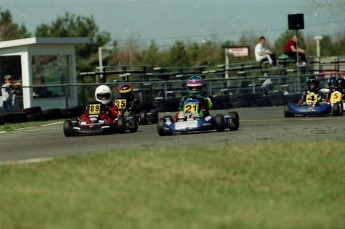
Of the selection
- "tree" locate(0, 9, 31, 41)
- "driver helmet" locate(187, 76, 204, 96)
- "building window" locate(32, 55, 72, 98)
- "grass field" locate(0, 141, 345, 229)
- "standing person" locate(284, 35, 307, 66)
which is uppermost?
"tree" locate(0, 9, 31, 41)

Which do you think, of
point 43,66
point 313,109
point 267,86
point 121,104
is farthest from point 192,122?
point 267,86

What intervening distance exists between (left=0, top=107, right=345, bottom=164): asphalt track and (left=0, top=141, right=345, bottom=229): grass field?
1812mm

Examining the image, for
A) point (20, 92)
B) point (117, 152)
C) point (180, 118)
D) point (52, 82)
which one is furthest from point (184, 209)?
point (52, 82)

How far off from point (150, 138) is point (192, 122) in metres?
1.02

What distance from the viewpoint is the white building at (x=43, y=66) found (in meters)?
34.2

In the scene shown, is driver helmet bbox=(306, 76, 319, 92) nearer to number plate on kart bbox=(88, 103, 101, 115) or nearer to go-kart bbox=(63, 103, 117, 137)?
go-kart bbox=(63, 103, 117, 137)

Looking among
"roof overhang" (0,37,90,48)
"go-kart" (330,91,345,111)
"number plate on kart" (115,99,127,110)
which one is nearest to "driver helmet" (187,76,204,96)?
"number plate on kart" (115,99,127,110)

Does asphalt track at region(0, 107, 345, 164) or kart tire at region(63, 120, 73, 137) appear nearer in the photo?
asphalt track at region(0, 107, 345, 164)

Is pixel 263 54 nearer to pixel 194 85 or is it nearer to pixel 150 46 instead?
pixel 194 85

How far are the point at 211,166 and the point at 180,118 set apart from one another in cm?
748

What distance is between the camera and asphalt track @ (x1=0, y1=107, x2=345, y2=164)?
15.7 meters

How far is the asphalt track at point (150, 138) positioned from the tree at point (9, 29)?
49.3m

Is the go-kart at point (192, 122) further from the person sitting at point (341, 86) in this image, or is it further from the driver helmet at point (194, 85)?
the person sitting at point (341, 86)

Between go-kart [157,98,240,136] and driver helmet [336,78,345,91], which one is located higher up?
driver helmet [336,78,345,91]
